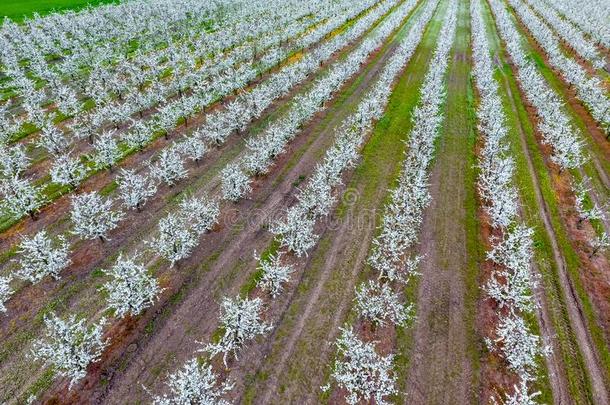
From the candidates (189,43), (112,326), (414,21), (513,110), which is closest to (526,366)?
(112,326)

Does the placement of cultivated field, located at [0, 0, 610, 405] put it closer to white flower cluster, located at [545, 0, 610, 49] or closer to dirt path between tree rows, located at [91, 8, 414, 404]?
dirt path between tree rows, located at [91, 8, 414, 404]

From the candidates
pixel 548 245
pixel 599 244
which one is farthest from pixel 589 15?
pixel 548 245

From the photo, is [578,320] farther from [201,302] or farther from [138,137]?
[138,137]

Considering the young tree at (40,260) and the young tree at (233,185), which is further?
the young tree at (233,185)

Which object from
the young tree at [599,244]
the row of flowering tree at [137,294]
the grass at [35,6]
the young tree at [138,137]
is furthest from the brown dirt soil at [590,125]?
the grass at [35,6]

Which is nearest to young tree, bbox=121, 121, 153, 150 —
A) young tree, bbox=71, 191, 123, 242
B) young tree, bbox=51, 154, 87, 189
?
young tree, bbox=51, 154, 87, 189

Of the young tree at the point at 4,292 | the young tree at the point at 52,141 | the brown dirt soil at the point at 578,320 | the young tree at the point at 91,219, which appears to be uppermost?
the young tree at the point at 52,141

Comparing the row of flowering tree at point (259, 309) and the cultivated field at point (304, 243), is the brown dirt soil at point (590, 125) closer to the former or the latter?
the cultivated field at point (304, 243)
